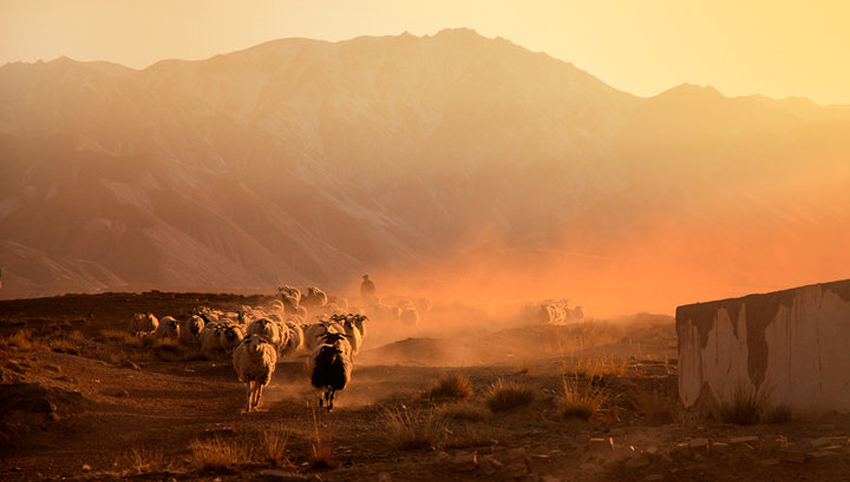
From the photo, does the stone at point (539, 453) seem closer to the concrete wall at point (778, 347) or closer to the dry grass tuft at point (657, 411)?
the concrete wall at point (778, 347)

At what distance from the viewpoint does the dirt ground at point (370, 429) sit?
8.46 m

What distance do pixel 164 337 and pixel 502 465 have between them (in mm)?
23152

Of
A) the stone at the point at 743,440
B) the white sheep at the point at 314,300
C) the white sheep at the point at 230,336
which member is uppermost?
the white sheep at the point at 314,300

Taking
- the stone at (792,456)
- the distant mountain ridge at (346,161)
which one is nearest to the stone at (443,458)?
the stone at (792,456)

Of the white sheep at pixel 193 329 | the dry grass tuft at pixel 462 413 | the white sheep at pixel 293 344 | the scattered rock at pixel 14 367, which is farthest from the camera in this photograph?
the white sheep at pixel 193 329

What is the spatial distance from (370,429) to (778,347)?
631 centimetres

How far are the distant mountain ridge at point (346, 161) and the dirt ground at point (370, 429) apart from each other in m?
67.8

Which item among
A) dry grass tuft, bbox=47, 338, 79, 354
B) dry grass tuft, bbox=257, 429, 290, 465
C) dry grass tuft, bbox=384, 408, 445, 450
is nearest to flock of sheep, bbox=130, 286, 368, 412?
dry grass tuft, bbox=384, 408, 445, 450

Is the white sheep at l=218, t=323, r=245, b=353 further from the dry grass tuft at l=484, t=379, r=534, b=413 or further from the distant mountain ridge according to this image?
the distant mountain ridge

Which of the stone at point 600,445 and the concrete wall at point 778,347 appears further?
the concrete wall at point 778,347

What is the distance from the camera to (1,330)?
29359 mm

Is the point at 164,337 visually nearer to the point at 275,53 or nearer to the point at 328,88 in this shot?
the point at 328,88

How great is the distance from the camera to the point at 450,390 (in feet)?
52.0

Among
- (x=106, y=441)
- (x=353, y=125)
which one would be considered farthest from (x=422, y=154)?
(x=106, y=441)
